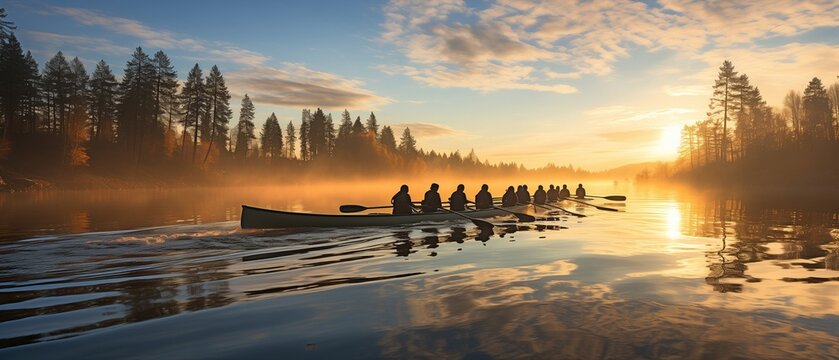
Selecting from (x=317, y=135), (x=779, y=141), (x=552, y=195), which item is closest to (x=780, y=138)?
(x=779, y=141)

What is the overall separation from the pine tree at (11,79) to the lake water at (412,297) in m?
55.6

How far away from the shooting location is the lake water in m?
5.27

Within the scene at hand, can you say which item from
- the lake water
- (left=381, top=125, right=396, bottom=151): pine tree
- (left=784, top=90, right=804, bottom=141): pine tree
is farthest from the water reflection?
(left=381, top=125, right=396, bottom=151): pine tree

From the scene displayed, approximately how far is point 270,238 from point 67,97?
7082 centimetres

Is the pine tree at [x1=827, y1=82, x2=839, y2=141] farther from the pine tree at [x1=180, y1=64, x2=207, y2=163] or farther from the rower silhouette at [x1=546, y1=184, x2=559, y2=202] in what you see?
the pine tree at [x1=180, y1=64, x2=207, y2=163]

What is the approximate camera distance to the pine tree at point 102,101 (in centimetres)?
6956

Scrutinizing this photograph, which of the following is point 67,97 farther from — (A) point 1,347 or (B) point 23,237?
(A) point 1,347

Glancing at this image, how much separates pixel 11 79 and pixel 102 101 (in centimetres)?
1483

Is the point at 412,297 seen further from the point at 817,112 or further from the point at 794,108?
the point at 794,108

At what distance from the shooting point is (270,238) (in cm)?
1452

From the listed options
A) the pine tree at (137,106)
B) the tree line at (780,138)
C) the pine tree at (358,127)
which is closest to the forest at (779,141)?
the tree line at (780,138)

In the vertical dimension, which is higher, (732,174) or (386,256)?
(732,174)

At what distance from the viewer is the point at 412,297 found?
756cm

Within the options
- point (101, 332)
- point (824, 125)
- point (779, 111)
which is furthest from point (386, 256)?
point (779, 111)
